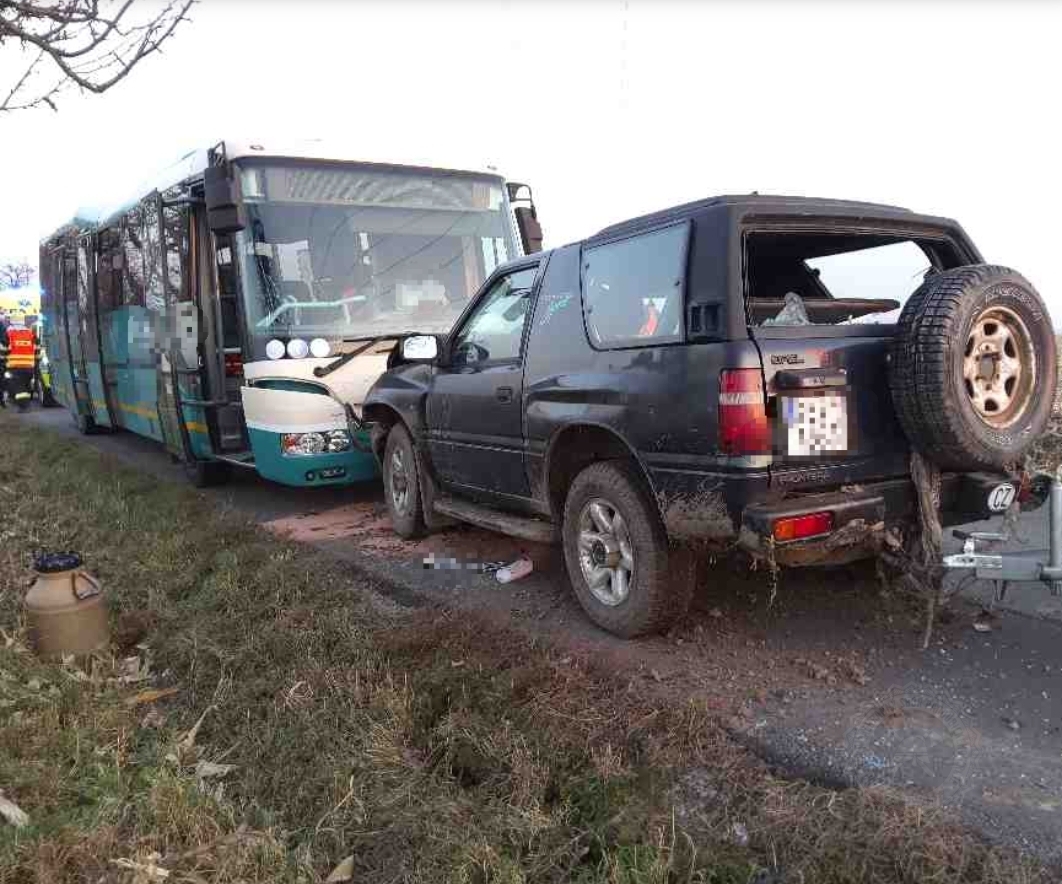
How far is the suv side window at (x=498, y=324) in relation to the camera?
15.5ft

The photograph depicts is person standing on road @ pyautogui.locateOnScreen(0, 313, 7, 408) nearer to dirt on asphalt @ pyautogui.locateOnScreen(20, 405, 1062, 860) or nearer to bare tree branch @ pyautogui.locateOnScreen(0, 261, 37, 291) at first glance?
dirt on asphalt @ pyautogui.locateOnScreen(20, 405, 1062, 860)

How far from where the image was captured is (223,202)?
20.5 feet

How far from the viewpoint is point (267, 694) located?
351 cm

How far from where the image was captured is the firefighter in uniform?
1703 centimetres

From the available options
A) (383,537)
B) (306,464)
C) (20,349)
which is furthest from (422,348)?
(20,349)

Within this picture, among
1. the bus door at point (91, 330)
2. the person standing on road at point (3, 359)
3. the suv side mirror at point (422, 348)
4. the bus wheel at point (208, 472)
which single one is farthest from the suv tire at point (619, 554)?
the person standing on road at point (3, 359)

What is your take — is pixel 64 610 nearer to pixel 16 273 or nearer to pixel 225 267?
pixel 225 267

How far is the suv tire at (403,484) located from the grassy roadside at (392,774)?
5.10 ft

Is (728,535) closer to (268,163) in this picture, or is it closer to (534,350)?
(534,350)

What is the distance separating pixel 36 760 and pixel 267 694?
837mm

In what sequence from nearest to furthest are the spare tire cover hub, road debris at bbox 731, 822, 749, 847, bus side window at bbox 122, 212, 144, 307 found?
road debris at bbox 731, 822, 749, 847, the spare tire cover hub, bus side window at bbox 122, 212, 144, 307

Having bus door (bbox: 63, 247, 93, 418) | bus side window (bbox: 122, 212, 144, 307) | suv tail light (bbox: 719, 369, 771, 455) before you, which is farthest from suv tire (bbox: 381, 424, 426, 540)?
bus door (bbox: 63, 247, 93, 418)

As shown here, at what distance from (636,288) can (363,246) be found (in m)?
3.73

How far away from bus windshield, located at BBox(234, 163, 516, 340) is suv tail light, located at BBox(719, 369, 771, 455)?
13.9 ft
